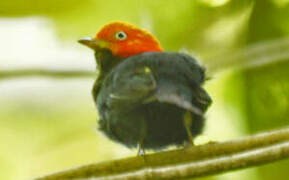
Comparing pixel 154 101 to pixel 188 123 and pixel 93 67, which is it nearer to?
pixel 188 123

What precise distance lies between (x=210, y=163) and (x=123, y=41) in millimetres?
1410

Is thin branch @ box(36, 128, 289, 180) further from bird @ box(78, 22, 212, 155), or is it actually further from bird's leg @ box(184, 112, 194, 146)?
bird's leg @ box(184, 112, 194, 146)

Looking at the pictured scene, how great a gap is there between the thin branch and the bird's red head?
122 cm

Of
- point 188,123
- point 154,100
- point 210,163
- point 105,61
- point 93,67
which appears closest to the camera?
point 210,163

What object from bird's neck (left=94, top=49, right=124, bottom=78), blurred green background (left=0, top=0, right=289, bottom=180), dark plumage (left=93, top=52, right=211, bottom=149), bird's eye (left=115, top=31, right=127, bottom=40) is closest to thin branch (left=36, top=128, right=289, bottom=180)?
dark plumage (left=93, top=52, right=211, bottom=149)

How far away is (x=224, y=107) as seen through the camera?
450 centimetres

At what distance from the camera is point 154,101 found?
225 cm

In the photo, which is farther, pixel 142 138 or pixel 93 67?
pixel 93 67

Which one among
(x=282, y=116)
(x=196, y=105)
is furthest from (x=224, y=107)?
(x=196, y=105)

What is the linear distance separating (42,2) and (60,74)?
856 mm

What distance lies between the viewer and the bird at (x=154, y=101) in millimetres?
2139

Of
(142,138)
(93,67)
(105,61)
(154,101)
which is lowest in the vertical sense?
(142,138)

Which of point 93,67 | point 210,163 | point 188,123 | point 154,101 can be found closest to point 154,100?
point 154,101

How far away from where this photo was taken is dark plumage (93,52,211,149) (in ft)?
7.00
